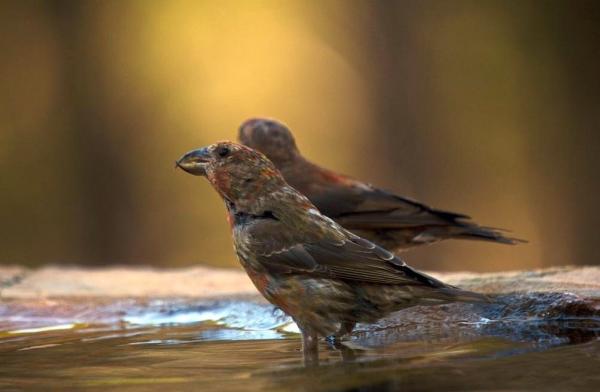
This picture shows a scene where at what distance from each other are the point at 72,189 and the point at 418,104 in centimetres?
528

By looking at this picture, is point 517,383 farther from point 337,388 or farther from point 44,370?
point 44,370

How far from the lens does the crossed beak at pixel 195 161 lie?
5.06m

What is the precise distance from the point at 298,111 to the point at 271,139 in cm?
909

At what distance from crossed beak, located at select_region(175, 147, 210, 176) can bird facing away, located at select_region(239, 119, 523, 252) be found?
1.45m

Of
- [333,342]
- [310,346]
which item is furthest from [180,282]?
[310,346]

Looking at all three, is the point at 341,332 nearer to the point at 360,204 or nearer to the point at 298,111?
the point at 360,204

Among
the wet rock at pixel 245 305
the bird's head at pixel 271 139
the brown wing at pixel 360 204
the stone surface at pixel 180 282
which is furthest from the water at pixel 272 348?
the bird's head at pixel 271 139

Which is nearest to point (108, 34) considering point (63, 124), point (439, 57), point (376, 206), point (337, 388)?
point (63, 124)

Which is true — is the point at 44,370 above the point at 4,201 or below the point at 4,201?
below

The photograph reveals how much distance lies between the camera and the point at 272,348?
440cm

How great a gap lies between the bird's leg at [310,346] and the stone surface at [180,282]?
0.97 m

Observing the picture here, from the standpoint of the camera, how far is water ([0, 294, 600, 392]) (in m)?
3.35

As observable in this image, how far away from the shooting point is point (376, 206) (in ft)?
21.2

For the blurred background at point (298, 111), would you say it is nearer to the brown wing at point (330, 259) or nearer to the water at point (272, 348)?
the water at point (272, 348)
